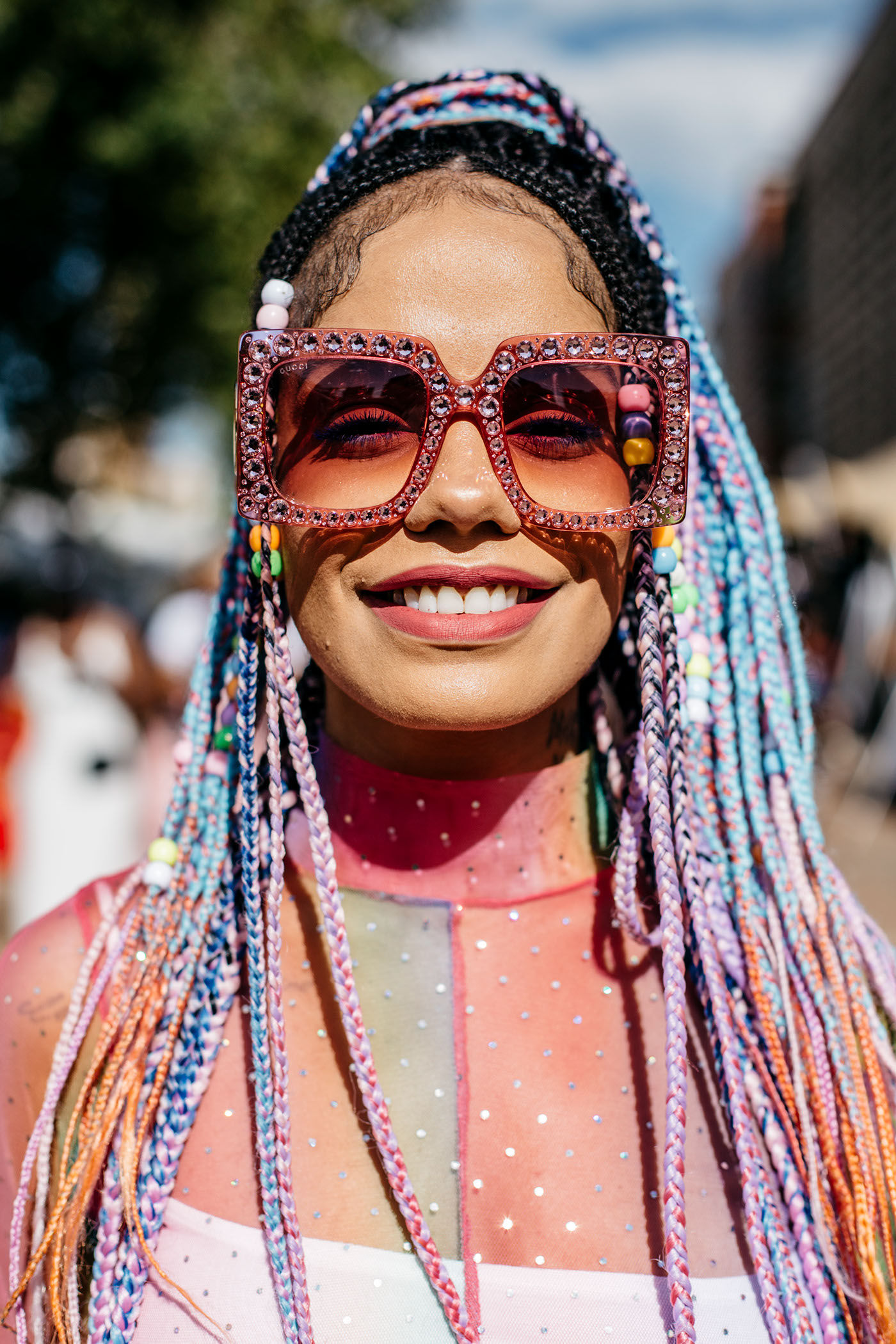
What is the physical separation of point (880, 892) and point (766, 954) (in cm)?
513

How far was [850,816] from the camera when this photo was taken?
774 centimetres

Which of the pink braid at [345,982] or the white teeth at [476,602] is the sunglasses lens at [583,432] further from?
the pink braid at [345,982]

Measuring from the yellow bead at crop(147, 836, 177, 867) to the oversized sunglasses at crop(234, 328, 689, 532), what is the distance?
52 cm

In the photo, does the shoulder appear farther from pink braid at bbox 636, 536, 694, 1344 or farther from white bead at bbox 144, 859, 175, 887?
pink braid at bbox 636, 536, 694, 1344

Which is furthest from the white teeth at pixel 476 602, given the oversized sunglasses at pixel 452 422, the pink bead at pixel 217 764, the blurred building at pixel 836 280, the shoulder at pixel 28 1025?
the blurred building at pixel 836 280

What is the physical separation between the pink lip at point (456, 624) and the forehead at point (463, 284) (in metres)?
0.29

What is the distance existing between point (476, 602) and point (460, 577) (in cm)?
4

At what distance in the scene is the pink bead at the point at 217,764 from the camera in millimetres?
1575

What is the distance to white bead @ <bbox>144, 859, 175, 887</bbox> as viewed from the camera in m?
1.48

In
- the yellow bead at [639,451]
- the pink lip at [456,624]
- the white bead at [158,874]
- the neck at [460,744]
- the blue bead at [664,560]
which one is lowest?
the white bead at [158,874]

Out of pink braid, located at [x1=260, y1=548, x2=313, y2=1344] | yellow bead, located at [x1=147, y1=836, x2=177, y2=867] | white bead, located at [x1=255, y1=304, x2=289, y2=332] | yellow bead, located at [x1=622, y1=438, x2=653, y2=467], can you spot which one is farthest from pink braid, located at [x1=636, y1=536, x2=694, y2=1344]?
yellow bead, located at [x1=147, y1=836, x2=177, y2=867]

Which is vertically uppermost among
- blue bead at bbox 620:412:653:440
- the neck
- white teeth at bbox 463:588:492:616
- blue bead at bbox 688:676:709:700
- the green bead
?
blue bead at bbox 620:412:653:440

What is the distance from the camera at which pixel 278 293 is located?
139 cm

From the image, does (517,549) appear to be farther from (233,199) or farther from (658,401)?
(233,199)
